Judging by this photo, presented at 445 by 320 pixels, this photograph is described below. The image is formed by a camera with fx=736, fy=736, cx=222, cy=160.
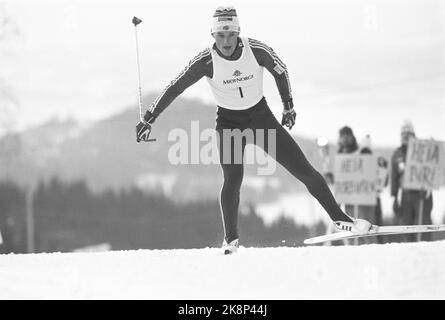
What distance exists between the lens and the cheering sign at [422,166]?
8.54 meters

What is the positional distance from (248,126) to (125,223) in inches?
543

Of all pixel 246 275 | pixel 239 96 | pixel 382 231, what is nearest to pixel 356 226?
pixel 382 231

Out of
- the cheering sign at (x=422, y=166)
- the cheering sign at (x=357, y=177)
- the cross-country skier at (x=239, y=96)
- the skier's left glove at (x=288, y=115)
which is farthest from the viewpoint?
the cheering sign at (x=422, y=166)

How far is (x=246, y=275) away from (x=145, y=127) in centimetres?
156

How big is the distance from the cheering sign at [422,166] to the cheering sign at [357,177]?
1.35 ft

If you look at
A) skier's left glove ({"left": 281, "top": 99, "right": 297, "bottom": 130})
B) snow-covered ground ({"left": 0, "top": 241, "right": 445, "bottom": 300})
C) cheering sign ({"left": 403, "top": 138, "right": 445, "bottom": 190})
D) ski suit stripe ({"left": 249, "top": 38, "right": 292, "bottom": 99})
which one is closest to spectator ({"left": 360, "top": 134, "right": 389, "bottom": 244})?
cheering sign ({"left": 403, "top": 138, "right": 445, "bottom": 190})

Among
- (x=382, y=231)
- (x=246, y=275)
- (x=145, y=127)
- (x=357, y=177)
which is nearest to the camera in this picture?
(x=246, y=275)

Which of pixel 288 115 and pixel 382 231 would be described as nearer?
pixel 288 115

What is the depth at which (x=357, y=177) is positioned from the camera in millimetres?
8492

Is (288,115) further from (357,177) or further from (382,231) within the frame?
(357,177)

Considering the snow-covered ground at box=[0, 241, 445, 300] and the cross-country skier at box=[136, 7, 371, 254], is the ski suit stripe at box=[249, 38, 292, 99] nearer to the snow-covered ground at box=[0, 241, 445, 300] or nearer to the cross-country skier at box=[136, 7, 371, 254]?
the cross-country skier at box=[136, 7, 371, 254]

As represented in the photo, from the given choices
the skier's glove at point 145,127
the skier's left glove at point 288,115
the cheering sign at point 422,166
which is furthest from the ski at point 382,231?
the cheering sign at point 422,166

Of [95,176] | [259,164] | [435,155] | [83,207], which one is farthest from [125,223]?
[259,164]

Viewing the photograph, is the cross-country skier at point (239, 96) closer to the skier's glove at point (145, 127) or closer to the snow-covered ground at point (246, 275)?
the skier's glove at point (145, 127)
